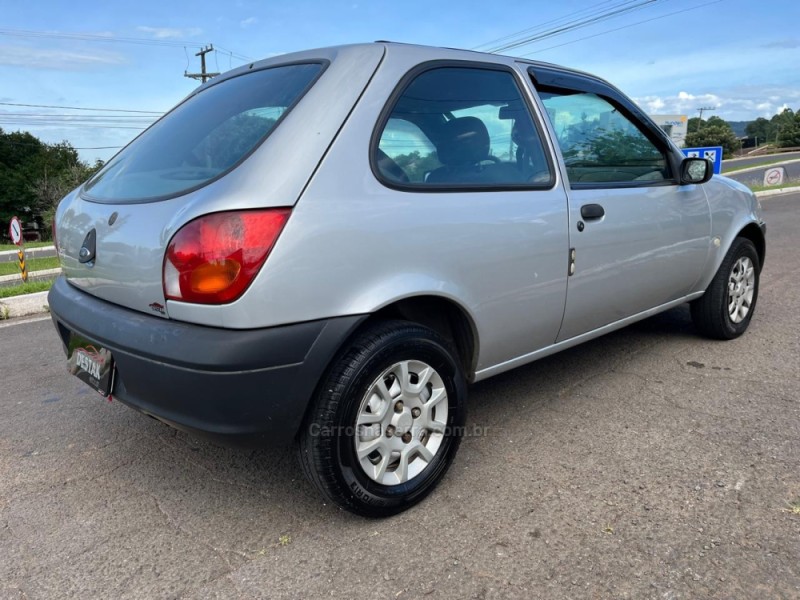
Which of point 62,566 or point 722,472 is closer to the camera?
point 62,566

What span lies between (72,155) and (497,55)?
72380 mm

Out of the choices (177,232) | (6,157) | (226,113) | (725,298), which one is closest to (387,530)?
(177,232)

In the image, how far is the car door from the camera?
9.49 feet

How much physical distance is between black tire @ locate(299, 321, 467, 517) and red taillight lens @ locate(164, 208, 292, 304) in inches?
17.3

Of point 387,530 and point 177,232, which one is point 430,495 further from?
point 177,232

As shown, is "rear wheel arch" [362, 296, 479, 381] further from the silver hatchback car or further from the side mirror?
the side mirror

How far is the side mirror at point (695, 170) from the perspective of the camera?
3463 mm

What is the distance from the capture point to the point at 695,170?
3.50 metres

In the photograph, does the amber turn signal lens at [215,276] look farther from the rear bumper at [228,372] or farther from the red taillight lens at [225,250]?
the rear bumper at [228,372]

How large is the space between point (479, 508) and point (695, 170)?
238 centimetres

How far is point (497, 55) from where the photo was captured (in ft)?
9.27

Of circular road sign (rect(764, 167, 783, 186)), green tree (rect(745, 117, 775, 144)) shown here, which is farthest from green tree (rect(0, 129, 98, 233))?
green tree (rect(745, 117, 775, 144))

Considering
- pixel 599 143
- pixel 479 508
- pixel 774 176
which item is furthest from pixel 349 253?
pixel 774 176

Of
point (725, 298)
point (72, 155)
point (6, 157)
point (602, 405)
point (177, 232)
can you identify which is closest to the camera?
point (177, 232)
